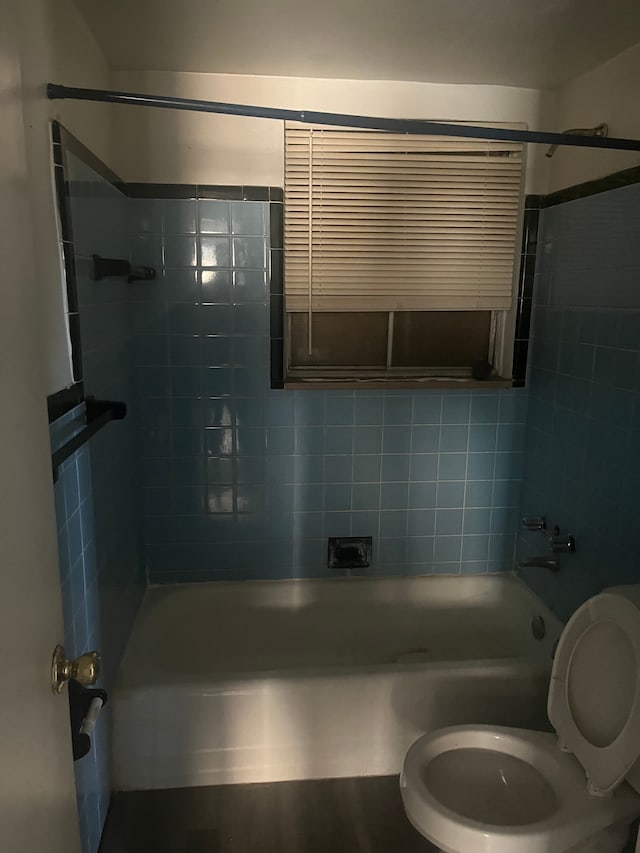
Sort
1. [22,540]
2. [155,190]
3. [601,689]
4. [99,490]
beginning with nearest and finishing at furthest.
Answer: [22,540] < [601,689] < [99,490] < [155,190]

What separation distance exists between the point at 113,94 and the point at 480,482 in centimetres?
187

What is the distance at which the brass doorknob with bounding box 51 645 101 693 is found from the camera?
842 mm

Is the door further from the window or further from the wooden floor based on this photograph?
the window

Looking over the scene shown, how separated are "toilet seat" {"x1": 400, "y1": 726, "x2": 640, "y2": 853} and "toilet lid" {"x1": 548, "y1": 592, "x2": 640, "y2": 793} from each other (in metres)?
0.05

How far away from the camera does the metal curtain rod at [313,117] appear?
1.35m

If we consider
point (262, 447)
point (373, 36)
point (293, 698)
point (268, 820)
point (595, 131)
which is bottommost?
point (268, 820)

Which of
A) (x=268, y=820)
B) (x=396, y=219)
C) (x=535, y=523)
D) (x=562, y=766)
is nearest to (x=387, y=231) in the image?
(x=396, y=219)

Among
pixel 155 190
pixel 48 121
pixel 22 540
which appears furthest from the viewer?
pixel 155 190

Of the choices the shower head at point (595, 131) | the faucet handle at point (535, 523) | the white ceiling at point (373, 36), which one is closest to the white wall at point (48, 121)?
the white ceiling at point (373, 36)

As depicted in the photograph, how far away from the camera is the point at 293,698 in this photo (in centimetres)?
196

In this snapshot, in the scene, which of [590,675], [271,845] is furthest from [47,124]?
[271,845]

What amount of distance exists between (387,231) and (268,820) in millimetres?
1968

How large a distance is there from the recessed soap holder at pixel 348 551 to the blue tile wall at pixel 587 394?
66 cm

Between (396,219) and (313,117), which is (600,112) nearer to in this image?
(396,219)
